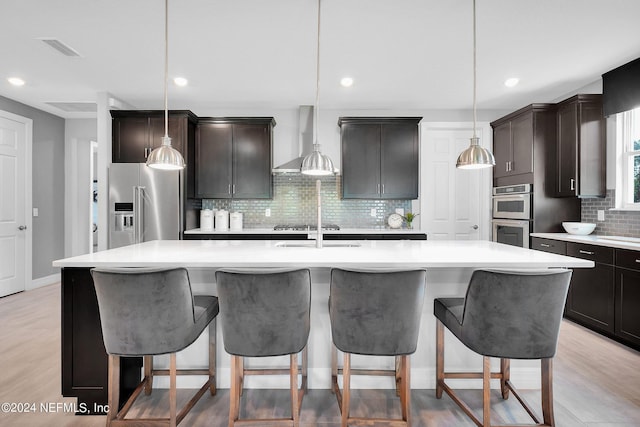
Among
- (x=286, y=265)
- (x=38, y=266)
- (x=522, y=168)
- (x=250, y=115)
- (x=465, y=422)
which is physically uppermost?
(x=250, y=115)

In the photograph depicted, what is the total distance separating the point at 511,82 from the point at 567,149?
97cm

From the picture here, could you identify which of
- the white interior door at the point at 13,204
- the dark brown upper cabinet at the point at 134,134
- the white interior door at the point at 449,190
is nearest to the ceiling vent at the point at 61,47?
the dark brown upper cabinet at the point at 134,134

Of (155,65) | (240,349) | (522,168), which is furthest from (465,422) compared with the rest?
(155,65)

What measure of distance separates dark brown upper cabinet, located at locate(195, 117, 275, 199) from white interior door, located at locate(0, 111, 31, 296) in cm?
247

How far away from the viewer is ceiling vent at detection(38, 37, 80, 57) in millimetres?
2977

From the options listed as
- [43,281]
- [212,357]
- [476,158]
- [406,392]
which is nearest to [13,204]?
[43,281]

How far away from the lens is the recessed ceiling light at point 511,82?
12.6 feet

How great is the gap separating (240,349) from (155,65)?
3.10 meters

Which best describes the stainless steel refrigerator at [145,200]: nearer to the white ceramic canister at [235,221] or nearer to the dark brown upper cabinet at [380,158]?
the white ceramic canister at [235,221]

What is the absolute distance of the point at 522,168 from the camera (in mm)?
4234

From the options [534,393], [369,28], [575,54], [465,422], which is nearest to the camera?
[465,422]

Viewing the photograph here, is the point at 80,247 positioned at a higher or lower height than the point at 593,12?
lower

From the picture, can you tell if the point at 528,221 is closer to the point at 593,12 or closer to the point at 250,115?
the point at 593,12

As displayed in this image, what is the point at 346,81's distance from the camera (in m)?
3.91
